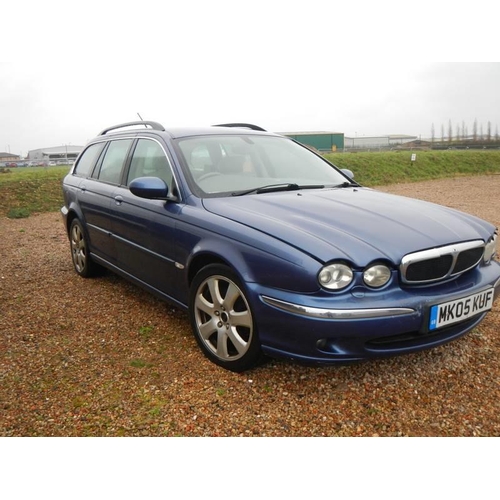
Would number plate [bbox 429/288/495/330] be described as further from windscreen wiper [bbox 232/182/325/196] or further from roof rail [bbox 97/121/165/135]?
roof rail [bbox 97/121/165/135]

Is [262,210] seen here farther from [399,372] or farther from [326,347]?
[399,372]

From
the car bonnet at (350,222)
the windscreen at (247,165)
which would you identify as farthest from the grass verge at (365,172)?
the car bonnet at (350,222)

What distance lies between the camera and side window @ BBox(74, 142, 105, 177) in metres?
5.46

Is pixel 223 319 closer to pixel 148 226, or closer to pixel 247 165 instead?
pixel 148 226

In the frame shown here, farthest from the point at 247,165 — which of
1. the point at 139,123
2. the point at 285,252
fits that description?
the point at 285,252

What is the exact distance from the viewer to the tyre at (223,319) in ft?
10.0

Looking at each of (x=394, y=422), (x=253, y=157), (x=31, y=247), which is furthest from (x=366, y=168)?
(x=394, y=422)

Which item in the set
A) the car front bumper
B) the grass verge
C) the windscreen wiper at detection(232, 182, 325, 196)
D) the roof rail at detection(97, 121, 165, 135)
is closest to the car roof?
the roof rail at detection(97, 121, 165, 135)

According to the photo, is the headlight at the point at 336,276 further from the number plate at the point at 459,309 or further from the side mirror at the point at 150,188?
the side mirror at the point at 150,188

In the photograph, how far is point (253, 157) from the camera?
164 inches

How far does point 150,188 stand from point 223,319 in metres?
1.11

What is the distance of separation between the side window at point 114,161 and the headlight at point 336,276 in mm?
2716

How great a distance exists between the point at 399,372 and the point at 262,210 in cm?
139

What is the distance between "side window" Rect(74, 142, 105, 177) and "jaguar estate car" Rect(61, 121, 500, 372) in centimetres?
98
